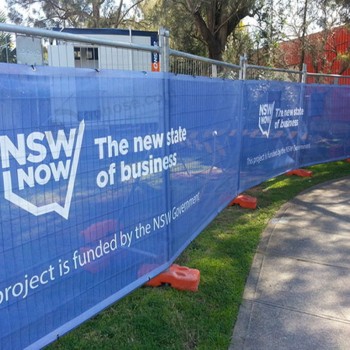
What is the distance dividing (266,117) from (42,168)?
16.8 feet

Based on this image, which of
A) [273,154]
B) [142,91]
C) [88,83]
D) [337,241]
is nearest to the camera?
[88,83]

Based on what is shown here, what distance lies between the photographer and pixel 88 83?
8.98ft

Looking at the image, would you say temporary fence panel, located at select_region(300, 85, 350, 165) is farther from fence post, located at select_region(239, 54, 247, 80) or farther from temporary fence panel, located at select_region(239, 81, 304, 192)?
fence post, located at select_region(239, 54, 247, 80)

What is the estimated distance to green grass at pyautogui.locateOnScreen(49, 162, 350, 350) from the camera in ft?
10.1

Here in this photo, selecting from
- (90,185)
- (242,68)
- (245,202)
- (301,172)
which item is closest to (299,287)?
(90,185)

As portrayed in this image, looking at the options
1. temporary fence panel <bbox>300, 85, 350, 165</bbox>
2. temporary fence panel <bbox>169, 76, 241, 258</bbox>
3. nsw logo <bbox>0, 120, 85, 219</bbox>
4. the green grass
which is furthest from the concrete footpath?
temporary fence panel <bbox>300, 85, 350, 165</bbox>

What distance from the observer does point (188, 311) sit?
346 centimetres

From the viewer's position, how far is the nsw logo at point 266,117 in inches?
265

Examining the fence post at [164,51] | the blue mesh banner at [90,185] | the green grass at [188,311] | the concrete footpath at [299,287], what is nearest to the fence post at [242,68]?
the blue mesh banner at [90,185]

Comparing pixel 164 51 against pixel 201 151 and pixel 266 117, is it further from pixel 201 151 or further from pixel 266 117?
pixel 266 117

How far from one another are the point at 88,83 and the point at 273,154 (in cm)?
521

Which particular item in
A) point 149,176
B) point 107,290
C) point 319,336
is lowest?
point 319,336

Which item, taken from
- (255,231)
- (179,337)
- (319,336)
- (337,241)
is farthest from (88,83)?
(337,241)

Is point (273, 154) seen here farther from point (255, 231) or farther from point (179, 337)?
point (179, 337)
